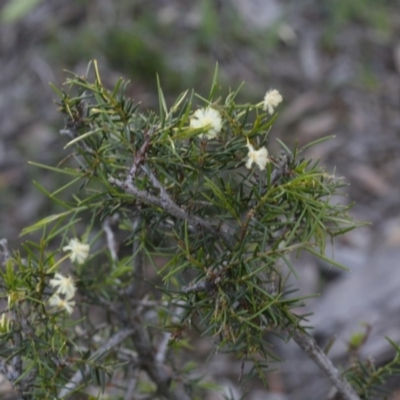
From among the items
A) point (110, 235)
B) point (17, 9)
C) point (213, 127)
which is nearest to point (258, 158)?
point (213, 127)

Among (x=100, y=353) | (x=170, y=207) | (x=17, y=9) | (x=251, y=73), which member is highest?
(x=170, y=207)

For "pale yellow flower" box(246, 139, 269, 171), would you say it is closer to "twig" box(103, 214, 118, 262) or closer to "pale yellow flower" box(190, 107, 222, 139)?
"pale yellow flower" box(190, 107, 222, 139)

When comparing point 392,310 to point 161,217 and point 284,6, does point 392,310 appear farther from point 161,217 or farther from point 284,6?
point 284,6

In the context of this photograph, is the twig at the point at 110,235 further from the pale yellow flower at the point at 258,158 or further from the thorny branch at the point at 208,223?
the pale yellow flower at the point at 258,158

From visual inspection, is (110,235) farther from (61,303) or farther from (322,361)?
(322,361)

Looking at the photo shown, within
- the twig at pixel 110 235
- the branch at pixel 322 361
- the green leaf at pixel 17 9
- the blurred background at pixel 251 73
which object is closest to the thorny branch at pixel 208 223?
the branch at pixel 322 361

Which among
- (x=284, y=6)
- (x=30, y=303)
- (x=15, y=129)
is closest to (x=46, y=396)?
(x=30, y=303)

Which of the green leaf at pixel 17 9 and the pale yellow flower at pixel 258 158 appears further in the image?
the green leaf at pixel 17 9
